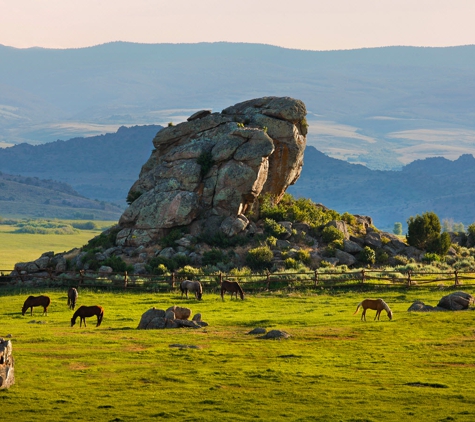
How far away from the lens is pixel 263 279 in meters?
63.0

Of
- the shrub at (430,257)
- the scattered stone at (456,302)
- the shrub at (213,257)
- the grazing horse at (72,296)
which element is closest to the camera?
the scattered stone at (456,302)

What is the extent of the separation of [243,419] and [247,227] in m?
48.2

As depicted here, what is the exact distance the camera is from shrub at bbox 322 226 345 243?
2891 inches

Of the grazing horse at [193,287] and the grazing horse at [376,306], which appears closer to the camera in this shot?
the grazing horse at [376,306]

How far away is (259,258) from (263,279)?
20.5ft

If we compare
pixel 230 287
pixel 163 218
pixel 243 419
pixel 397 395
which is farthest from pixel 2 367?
pixel 163 218

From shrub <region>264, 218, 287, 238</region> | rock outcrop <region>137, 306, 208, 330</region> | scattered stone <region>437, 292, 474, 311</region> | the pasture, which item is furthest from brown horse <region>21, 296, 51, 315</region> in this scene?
shrub <region>264, 218, 287, 238</region>

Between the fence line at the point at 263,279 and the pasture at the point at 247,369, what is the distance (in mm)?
15066

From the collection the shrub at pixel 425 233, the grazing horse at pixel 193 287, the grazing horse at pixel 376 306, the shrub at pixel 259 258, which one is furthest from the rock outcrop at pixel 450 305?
the shrub at pixel 425 233

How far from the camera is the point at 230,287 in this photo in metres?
55.7

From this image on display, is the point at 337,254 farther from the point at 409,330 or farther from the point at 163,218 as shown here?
the point at 409,330

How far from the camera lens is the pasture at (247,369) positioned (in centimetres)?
2623

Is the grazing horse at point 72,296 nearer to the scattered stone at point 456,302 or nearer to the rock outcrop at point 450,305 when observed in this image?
Result: the rock outcrop at point 450,305

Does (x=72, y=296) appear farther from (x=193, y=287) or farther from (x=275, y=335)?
(x=275, y=335)
